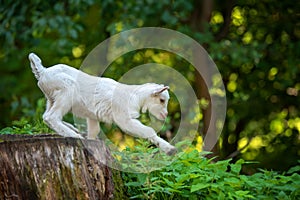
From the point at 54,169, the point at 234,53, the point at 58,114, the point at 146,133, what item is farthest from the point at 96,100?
A: the point at 234,53

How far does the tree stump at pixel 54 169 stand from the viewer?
3379 millimetres

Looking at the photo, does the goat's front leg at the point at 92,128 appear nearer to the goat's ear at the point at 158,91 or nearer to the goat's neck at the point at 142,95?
the goat's neck at the point at 142,95

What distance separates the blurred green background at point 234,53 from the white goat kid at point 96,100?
3.06m

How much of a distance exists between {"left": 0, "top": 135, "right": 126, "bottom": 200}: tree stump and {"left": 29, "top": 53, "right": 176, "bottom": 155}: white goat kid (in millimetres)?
152

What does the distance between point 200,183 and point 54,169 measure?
91cm

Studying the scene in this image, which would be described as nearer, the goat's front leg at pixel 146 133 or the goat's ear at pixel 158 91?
the goat's front leg at pixel 146 133

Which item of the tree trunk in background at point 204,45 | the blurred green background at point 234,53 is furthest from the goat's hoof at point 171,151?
the tree trunk in background at point 204,45

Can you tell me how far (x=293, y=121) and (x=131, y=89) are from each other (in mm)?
4579

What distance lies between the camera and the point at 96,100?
145 inches

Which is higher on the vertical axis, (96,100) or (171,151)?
(96,100)

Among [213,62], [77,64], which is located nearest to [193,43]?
[213,62]

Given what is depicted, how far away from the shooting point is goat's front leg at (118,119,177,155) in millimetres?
3589

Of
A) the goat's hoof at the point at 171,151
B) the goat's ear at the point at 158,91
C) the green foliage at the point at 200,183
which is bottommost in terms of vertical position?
the green foliage at the point at 200,183

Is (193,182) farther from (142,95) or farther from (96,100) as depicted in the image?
(96,100)
